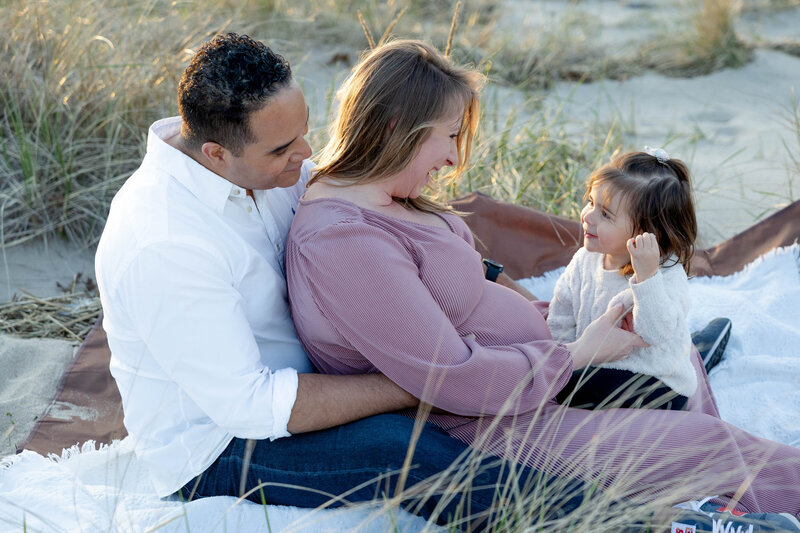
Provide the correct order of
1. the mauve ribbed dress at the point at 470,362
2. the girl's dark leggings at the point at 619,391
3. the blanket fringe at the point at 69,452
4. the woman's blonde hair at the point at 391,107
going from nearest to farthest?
the mauve ribbed dress at the point at 470,362, the woman's blonde hair at the point at 391,107, the girl's dark leggings at the point at 619,391, the blanket fringe at the point at 69,452

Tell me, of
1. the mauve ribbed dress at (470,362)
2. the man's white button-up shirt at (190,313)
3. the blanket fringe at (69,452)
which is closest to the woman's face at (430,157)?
the mauve ribbed dress at (470,362)

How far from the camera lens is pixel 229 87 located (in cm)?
217

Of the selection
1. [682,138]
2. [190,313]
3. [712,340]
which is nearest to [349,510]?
[190,313]

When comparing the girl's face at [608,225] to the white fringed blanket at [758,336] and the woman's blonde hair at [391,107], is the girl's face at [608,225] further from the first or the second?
the white fringed blanket at [758,336]

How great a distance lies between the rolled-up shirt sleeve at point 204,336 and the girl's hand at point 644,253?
1.08 meters

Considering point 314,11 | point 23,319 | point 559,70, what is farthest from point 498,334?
point 314,11

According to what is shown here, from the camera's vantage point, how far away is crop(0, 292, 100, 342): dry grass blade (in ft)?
12.3

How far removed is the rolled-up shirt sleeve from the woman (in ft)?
0.83

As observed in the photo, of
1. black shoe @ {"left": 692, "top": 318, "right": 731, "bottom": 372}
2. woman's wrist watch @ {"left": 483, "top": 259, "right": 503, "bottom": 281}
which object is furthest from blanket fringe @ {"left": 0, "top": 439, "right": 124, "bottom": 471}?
black shoe @ {"left": 692, "top": 318, "right": 731, "bottom": 372}

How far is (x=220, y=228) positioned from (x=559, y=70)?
5268mm

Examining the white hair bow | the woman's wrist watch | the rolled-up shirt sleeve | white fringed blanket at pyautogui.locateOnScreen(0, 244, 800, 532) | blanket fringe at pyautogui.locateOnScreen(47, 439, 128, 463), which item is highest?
the white hair bow

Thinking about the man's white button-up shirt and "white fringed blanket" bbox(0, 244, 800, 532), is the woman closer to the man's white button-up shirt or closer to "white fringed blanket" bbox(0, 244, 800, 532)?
the man's white button-up shirt

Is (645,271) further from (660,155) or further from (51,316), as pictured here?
(51,316)

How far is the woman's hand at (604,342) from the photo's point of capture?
2.53 m
